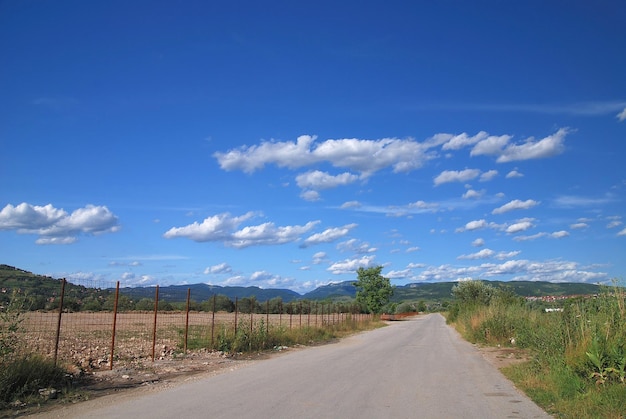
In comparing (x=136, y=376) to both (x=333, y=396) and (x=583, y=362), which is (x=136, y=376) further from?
(x=583, y=362)

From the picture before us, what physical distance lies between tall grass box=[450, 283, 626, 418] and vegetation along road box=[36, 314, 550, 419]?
56cm

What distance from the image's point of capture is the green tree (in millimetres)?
85375

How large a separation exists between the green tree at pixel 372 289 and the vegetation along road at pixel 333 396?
70.1m

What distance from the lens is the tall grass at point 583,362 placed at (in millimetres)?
8898

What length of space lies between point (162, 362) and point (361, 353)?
27.2ft

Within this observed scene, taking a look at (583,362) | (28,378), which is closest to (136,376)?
(28,378)

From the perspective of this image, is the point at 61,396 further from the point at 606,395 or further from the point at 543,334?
the point at 543,334

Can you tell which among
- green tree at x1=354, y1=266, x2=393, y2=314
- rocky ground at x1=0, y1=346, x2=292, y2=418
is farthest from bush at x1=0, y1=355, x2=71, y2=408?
green tree at x1=354, y1=266, x2=393, y2=314

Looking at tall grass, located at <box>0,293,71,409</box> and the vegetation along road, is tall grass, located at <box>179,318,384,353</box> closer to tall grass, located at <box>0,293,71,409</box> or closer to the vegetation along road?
the vegetation along road

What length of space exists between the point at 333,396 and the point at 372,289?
254 ft

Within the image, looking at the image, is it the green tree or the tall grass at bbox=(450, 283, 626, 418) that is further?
the green tree

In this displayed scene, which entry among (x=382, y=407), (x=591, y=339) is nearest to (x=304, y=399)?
(x=382, y=407)

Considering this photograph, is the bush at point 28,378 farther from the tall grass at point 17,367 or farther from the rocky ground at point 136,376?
the rocky ground at point 136,376

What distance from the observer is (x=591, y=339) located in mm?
10898
